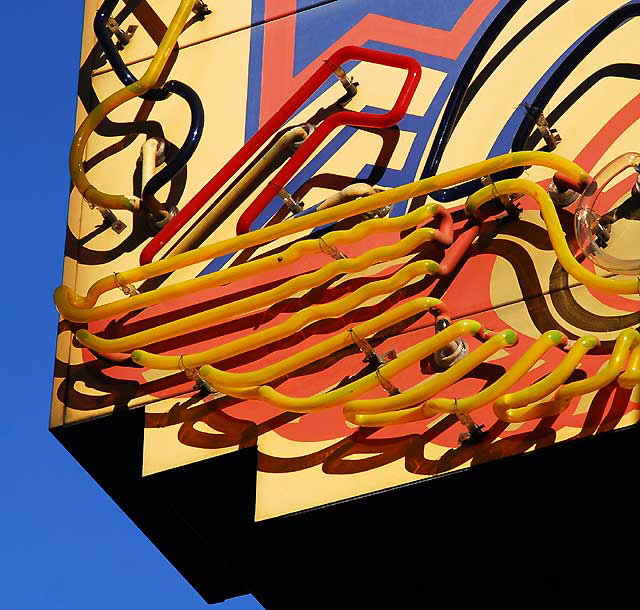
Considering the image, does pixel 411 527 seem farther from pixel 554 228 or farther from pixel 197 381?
pixel 554 228

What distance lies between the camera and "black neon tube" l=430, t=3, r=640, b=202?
9391mm

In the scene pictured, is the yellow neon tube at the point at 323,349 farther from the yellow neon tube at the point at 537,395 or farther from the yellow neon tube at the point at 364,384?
the yellow neon tube at the point at 537,395

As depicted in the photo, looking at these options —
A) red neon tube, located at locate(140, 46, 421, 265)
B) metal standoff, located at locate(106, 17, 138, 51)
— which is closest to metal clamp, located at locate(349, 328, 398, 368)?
red neon tube, located at locate(140, 46, 421, 265)

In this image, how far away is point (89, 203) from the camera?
34.4 ft

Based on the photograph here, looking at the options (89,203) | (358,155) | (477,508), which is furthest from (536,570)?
(89,203)

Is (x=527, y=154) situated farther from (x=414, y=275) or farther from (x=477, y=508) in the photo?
(x=477, y=508)

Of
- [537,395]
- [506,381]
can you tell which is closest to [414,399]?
[506,381]

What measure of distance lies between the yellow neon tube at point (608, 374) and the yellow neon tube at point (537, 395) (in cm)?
5

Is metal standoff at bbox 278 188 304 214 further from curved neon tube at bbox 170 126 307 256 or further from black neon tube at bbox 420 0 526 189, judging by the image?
black neon tube at bbox 420 0 526 189

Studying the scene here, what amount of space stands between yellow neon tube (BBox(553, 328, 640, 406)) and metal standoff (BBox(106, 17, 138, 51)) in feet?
14.7

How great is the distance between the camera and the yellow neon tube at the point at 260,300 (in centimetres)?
899

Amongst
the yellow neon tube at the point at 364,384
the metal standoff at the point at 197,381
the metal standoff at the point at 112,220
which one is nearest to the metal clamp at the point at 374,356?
the yellow neon tube at the point at 364,384

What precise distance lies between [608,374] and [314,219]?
2.02 meters

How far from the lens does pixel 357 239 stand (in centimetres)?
912
